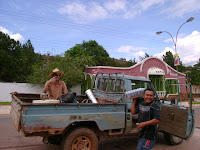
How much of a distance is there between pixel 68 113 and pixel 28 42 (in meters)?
25.5

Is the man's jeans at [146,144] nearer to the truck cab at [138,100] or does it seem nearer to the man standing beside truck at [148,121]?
the man standing beside truck at [148,121]

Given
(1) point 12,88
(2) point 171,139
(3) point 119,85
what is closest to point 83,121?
(3) point 119,85

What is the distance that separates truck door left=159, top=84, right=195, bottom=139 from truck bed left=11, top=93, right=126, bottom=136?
111 centimetres

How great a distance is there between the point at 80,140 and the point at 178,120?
2.22m

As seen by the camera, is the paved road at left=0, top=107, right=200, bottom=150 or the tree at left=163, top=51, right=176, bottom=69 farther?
the tree at left=163, top=51, right=176, bottom=69

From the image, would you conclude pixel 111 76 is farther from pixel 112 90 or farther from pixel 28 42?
pixel 28 42

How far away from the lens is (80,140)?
3.71 metres

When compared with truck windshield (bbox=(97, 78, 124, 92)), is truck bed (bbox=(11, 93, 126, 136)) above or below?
below

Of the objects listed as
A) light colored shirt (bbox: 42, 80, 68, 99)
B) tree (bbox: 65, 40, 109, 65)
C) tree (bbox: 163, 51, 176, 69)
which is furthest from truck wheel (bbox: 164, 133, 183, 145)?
tree (bbox: 163, 51, 176, 69)

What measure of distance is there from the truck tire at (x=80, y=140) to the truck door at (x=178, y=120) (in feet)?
5.85

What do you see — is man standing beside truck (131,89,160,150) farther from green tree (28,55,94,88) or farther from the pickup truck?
green tree (28,55,94,88)

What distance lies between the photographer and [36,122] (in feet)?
10.8

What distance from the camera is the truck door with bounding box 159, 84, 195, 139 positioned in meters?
3.89

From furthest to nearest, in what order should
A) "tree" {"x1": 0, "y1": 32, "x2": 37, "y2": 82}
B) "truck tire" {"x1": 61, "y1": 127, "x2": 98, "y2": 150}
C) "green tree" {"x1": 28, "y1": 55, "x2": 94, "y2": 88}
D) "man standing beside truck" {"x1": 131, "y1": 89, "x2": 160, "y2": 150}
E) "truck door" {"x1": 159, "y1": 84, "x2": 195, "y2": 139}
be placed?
"tree" {"x1": 0, "y1": 32, "x2": 37, "y2": 82} → "green tree" {"x1": 28, "y1": 55, "x2": 94, "y2": 88} → "truck door" {"x1": 159, "y1": 84, "x2": 195, "y2": 139} → "truck tire" {"x1": 61, "y1": 127, "x2": 98, "y2": 150} → "man standing beside truck" {"x1": 131, "y1": 89, "x2": 160, "y2": 150}
